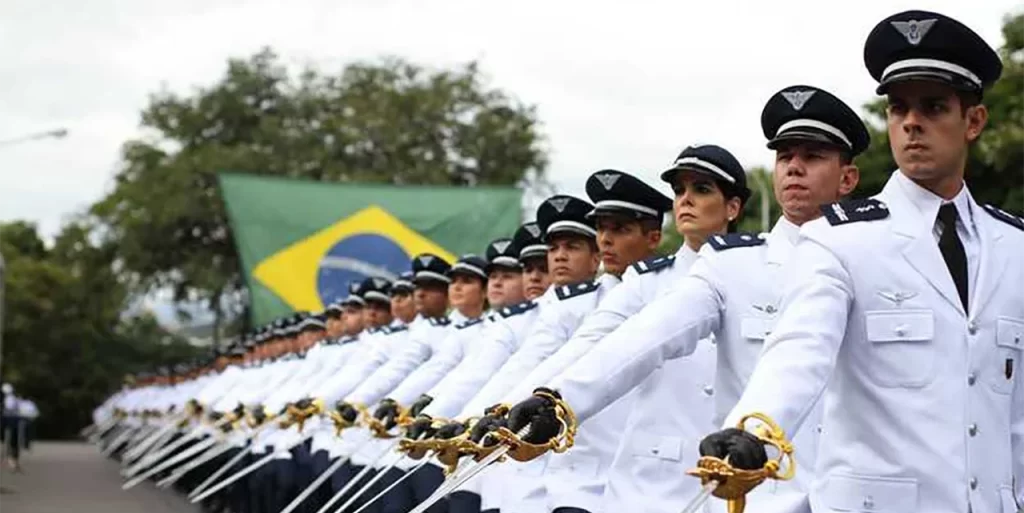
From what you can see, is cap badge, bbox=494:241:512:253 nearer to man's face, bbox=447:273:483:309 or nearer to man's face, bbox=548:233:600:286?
man's face, bbox=447:273:483:309

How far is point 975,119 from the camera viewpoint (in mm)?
4148

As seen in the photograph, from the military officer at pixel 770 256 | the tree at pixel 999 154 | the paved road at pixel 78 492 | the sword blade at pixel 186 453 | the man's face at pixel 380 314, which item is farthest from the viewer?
the tree at pixel 999 154

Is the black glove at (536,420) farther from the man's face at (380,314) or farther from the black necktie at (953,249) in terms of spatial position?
the man's face at (380,314)

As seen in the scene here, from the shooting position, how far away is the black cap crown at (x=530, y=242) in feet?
29.9

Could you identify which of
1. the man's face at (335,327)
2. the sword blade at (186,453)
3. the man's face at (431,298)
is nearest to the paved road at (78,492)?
the sword blade at (186,453)

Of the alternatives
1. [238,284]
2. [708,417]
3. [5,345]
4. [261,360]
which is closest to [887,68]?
[708,417]

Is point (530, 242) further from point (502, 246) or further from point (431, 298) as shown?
point (431, 298)

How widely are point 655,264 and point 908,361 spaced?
7.08 feet

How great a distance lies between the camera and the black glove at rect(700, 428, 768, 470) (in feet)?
11.1

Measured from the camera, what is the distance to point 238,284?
49.4 meters

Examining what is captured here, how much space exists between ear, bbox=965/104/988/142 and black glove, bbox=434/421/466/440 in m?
1.84

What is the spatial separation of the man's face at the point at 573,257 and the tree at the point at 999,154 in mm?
17737

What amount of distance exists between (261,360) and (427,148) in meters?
27.1

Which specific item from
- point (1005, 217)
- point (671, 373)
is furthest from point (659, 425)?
point (1005, 217)
